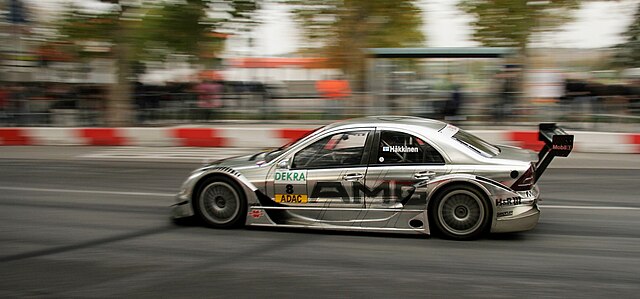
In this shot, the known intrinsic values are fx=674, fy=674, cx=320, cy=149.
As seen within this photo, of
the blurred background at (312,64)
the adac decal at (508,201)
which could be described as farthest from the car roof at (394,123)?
the blurred background at (312,64)

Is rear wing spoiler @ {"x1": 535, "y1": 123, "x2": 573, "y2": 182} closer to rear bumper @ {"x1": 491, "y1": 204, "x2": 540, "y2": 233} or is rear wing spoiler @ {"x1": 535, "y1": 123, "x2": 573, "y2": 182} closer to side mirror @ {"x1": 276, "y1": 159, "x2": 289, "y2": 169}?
rear bumper @ {"x1": 491, "y1": 204, "x2": 540, "y2": 233}

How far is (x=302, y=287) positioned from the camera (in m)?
5.27

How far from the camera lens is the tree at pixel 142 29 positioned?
17625 millimetres

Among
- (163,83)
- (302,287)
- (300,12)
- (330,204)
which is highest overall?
(300,12)

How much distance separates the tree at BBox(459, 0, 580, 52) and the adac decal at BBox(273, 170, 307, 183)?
1398 cm

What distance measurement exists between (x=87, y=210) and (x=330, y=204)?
3.41 metres

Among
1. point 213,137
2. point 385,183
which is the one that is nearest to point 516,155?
point 385,183

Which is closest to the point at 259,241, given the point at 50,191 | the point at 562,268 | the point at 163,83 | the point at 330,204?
the point at 330,204

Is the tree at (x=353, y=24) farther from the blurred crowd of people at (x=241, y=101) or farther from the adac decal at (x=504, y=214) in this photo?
the adac decal at (x=504, y=214)

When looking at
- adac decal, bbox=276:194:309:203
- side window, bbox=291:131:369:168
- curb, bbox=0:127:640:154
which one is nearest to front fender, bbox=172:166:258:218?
adac decal, bbox=276:194:309:203

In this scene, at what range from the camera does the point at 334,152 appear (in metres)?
6.75

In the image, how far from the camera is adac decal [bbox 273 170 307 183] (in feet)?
22.0

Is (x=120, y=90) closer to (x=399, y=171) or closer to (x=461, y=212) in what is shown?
(x=399, y=171)

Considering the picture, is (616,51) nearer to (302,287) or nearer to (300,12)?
(300,12)
